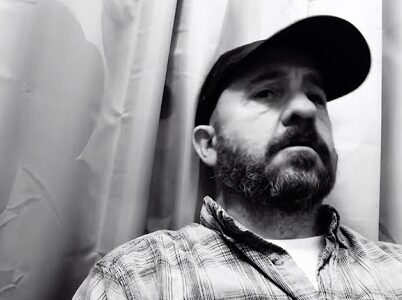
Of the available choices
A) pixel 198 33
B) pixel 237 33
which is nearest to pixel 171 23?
pixel 198 33

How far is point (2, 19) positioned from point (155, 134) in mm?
379

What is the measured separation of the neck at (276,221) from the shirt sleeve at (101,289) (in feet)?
1.05

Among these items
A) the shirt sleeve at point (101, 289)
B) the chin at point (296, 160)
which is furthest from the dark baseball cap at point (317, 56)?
the shirt sleeve at point (101, 289)

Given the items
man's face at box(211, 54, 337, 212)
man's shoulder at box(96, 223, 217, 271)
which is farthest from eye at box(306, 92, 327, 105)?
man's shoulder at box(96, 223, 217, 271)

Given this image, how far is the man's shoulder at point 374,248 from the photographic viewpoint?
2.90ft

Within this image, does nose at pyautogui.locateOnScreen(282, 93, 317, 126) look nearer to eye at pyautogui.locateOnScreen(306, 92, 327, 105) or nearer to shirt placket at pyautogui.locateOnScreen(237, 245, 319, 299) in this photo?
eye at pyautogui.locateOnScreen(306, 92, 327, 105)

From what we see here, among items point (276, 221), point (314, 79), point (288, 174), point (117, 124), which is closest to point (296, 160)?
point (288, 174)

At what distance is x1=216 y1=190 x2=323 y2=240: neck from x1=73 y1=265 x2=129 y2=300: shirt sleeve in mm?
320

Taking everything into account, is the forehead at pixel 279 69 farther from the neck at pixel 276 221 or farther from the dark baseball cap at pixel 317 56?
the neck at pixel 276 221

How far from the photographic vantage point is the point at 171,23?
41.6 inches

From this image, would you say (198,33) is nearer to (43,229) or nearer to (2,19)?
(2,19)

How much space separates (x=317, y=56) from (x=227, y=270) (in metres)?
0.55

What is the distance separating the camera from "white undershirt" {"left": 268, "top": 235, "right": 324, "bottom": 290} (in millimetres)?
816

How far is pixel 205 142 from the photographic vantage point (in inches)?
40.8
